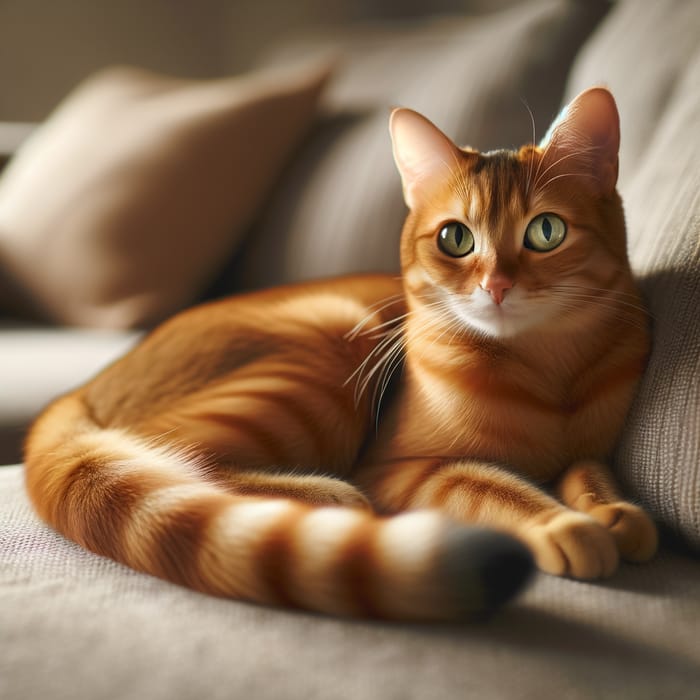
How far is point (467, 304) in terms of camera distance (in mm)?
885

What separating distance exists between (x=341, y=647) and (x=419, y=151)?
0.63 meters

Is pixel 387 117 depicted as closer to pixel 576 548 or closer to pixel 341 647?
pixel 576 548

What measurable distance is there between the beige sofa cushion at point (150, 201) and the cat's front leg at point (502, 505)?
97 centimetres

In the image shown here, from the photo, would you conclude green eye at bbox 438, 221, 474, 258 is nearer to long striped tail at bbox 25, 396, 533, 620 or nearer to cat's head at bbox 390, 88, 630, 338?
cat's head at bbox 390, 88, 630, 338

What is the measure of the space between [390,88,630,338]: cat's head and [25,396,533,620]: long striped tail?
1.01 feet

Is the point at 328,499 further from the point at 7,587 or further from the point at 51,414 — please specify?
the point at 51,414

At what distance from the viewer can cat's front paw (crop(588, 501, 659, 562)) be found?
75cm

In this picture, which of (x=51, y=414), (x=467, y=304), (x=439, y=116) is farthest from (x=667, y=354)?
(x=439, y=116)

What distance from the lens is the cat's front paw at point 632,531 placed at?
75cm

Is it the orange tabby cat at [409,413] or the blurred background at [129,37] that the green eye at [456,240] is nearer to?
the orange tabby cat at [409,413]

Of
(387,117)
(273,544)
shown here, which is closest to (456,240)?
(273,544)

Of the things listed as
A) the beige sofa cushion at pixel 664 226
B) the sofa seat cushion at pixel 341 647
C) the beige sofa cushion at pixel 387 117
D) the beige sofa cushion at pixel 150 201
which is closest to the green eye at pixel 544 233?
the beige sofa cushion at pixel 664 226

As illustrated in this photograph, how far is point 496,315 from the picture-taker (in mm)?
864

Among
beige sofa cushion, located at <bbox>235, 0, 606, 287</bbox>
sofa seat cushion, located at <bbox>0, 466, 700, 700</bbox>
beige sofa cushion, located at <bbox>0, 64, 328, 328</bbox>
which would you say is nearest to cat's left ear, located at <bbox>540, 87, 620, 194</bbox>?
sofa seat cushion, located at <bbox>0, 466, 700, 700</bbox>
